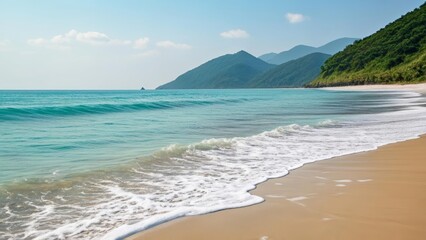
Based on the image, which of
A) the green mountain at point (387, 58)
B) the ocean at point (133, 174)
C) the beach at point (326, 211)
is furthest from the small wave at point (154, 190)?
the green mountain at point (387, 58)

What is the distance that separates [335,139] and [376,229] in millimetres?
8053

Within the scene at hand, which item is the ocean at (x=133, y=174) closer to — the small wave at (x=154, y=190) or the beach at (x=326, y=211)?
the small wave at (x=154, y=190)

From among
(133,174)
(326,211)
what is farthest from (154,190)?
(326,211)

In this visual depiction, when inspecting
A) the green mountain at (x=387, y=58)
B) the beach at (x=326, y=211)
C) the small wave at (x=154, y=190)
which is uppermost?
the green mountain at (x=387, y=58)

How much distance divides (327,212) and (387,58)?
A: 101 metres

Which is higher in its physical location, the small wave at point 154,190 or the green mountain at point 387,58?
the green mountain at point 387,58

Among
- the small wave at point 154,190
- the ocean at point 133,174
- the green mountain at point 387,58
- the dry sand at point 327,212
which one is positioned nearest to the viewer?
the dry sand at point 327,212

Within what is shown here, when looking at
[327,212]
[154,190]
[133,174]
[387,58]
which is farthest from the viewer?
[387,58]

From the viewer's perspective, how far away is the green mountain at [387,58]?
7673 cm

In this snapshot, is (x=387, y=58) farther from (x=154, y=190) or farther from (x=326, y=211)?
(x=326, y=211)

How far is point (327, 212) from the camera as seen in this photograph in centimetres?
449

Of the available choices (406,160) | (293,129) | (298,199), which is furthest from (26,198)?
(293,129)

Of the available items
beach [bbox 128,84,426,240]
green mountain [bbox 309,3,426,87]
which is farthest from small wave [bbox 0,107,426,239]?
green mountain [bbox 309,3,426,87]

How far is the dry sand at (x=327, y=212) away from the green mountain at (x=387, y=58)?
71.9 metres
